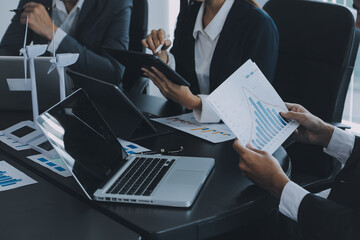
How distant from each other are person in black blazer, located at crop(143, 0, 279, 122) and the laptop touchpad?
1.72 ft

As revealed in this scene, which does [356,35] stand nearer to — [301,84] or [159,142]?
[301,84]

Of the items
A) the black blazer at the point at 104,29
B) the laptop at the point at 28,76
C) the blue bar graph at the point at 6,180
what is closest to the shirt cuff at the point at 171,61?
the black blazer at the point at 104,29

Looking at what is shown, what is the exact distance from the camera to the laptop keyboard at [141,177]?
1007 millimetres

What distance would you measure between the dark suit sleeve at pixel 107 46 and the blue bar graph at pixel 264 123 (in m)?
1.12

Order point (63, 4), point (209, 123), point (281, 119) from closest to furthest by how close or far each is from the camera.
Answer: point (281, 119) → point (209, 123) → point (63, 4)

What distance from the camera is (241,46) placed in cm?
186

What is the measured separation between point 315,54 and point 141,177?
105 centimetres

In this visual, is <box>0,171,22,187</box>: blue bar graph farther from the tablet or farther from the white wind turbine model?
the tablet

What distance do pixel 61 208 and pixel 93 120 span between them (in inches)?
11.7

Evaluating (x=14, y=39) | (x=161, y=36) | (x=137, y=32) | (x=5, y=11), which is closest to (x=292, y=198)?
(x=161, y=36)

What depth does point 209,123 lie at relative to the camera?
5.37 ft

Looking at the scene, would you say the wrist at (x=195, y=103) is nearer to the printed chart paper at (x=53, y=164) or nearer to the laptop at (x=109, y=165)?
the laptop at (x=109, y=165)

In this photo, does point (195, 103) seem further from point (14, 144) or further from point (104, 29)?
point (104, 29)

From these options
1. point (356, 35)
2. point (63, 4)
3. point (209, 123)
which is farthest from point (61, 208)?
point (63, 4)
